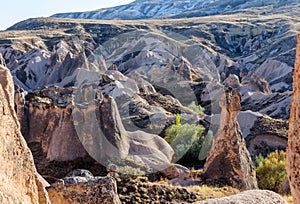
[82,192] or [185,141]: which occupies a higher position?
[82,192]

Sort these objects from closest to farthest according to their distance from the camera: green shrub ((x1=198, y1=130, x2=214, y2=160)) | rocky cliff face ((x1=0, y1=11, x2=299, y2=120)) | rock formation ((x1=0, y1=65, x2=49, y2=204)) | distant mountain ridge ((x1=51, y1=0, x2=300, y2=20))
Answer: rock formation ((x1=0, y1=65, x2=49, y2=204)), green shrub ((x1=198, y1=130, x2=214, y2=160)), rocky cliff face ((x1=0, y1=11, x2=299, y2=120)), distant mountain ridge ((x1=51, y1=0, x2=300, y2=20))

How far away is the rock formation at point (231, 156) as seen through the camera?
41.3 feet

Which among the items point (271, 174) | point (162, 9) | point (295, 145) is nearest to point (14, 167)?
point (295, 145)

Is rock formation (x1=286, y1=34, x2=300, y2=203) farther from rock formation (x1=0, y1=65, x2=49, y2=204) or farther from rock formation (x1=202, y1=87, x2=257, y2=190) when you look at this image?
rock formation (x1=202, y1=87, x2=257, y2=190)

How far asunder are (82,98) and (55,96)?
3.48m

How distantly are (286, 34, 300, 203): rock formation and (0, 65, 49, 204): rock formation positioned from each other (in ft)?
7.72

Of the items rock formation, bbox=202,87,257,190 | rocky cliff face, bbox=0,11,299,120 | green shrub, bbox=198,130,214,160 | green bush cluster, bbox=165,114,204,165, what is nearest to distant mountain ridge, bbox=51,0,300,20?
rocky cliff face, bbox=0,11,299,120

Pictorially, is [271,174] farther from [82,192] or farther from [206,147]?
[82,192]

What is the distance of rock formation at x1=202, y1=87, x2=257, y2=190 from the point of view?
41.3ft

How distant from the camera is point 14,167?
354cm

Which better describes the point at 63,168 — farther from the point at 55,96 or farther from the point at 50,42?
the point at 50,42

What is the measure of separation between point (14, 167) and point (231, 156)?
9.74 meters

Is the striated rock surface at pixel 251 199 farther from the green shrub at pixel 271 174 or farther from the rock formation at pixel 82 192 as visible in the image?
the green shrub at pixel 271 174

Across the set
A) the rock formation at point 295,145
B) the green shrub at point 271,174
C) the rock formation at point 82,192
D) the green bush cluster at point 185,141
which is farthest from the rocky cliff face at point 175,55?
the rock formation at point 295,145
